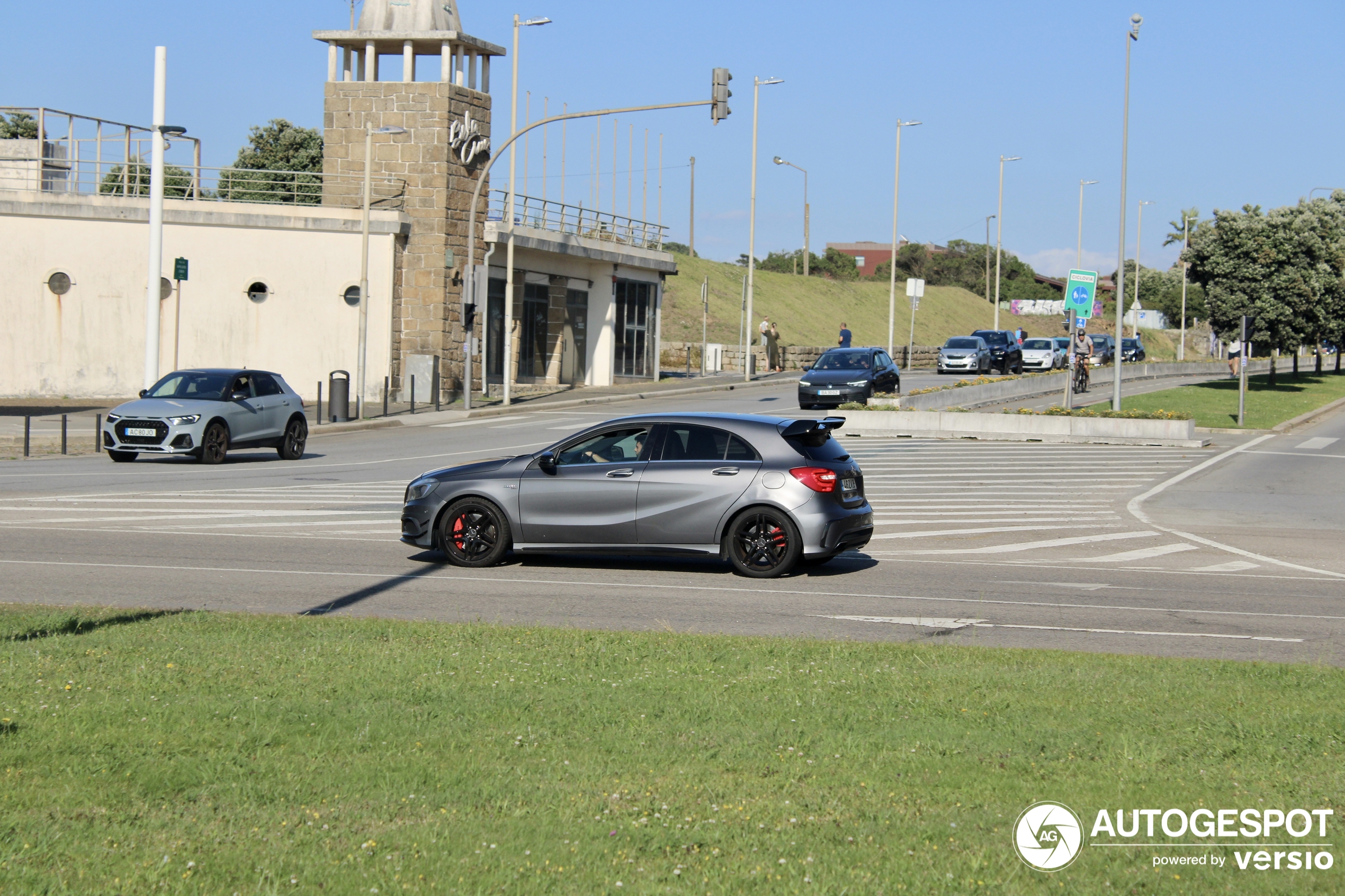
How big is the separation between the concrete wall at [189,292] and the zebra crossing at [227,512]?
19592 millimetres

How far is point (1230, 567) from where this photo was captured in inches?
533

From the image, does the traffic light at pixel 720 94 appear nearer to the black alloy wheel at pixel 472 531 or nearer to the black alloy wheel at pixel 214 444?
the black alloy wheel at pixel 214 444

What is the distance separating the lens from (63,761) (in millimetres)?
5074

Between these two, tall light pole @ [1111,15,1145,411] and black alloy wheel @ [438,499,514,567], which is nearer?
black alloy wheel @ [438,499,514,567]

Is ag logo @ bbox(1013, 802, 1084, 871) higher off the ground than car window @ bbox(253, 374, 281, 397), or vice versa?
car window @ bbox(253, 374, 281, 397)

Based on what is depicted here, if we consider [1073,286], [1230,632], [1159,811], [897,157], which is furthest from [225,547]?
[897,157]

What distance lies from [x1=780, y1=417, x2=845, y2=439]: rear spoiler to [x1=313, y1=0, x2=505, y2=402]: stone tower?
2713cm

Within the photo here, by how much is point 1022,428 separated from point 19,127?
64.2 meters

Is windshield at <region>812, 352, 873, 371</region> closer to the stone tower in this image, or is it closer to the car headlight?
the stone tower

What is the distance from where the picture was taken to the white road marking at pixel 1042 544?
47.2ft

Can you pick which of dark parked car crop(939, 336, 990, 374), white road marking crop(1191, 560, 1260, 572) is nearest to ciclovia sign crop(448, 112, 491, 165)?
dark parked car crop(939, 336, 990, 374)

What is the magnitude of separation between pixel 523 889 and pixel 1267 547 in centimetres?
1370

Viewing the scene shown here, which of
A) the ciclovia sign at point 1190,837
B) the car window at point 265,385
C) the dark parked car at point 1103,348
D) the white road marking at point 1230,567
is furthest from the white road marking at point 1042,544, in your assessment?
the dark parked car at point 1103,348

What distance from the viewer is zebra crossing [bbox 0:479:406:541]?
46.8 ft
